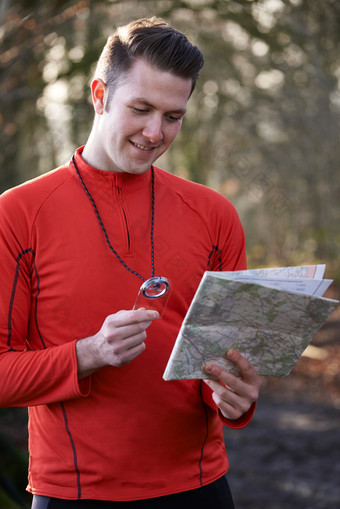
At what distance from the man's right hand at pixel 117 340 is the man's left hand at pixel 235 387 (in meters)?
0.21

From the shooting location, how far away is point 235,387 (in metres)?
1.81

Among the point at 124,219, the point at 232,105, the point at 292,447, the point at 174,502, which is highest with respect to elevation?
the point at 124,219

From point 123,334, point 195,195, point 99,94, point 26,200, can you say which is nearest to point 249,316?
point 123,334

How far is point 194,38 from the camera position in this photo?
10711 mm

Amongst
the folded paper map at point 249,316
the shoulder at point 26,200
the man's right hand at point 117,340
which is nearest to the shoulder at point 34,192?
the shoulder at point 26,200

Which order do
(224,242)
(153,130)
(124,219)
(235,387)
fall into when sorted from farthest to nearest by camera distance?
(224,242) < (124,219) < (153,130) < (235,387)

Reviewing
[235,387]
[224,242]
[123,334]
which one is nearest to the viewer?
[123,334]

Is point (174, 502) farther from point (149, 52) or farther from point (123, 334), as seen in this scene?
point (149, 52)

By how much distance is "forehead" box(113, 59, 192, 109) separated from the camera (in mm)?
1912

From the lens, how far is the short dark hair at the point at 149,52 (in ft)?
6.31

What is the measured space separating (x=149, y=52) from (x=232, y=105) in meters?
11.6

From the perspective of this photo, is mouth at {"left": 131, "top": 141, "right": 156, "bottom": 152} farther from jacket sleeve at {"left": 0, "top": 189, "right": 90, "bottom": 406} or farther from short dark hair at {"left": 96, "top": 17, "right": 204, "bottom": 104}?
jacket sleeve at {"left": 0, "top": 189, "right": 90, "bottom": 406}

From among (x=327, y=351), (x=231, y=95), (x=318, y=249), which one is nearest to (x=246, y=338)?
(x=327, y=351)

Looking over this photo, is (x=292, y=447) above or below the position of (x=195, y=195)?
below
